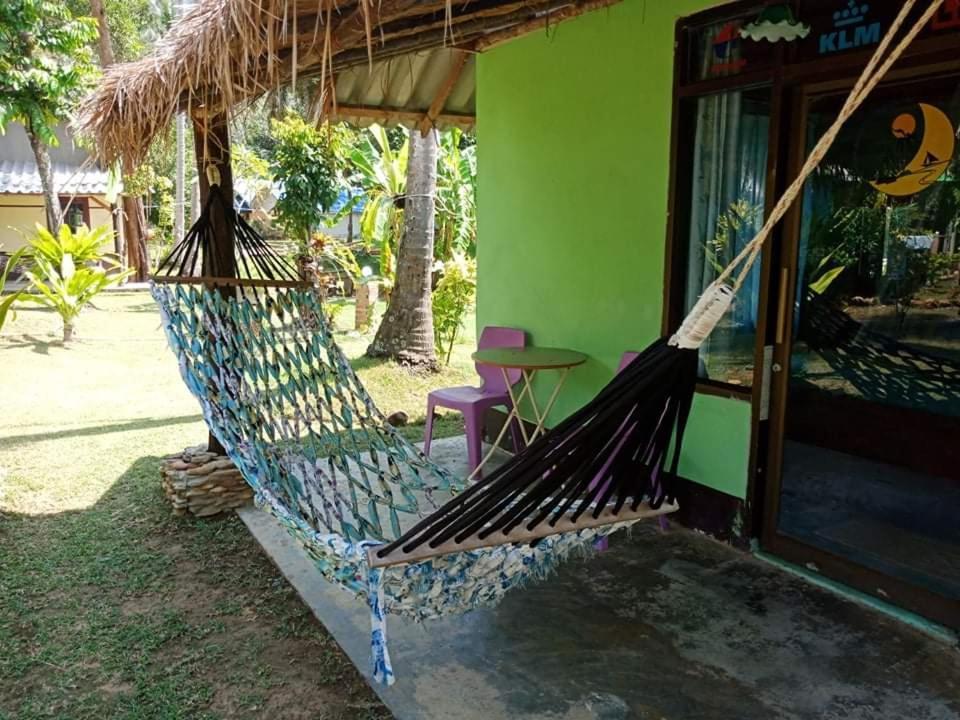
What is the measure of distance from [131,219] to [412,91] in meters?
11.8

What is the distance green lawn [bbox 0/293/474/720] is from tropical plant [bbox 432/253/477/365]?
6.54ft

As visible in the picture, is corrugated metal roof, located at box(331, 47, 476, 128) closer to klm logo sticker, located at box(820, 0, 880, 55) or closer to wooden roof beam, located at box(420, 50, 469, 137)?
wooden roof beam, located at box(420, 50, 469, 137)

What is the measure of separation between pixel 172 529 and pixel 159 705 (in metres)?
1.48

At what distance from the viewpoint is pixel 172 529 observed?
3672 mm

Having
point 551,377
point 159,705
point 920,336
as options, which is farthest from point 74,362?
point 920,336

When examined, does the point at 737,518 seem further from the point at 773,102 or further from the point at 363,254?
the point at 363,254

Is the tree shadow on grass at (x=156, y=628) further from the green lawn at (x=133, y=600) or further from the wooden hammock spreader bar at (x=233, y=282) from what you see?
the wooden hammock spreader bar at (x=233, y=282)

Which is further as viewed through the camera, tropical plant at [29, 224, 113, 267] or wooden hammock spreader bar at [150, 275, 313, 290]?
tropical plant at [29, 224, 113, 267]

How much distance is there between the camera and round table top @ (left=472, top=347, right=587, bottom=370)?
3670mm

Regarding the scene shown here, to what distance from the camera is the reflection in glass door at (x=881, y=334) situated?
11.4ft

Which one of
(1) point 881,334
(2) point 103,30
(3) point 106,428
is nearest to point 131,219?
(2) point 103,30

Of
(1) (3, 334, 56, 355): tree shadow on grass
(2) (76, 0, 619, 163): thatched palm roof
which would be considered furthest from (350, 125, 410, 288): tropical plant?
(2) (76, 0, 619, 163): thatched palm roof

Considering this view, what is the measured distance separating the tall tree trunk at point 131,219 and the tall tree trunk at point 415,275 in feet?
30.5

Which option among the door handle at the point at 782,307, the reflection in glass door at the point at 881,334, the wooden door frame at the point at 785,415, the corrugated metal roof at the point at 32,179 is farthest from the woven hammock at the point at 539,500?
the corrugated metal roof at the point at 32,179
